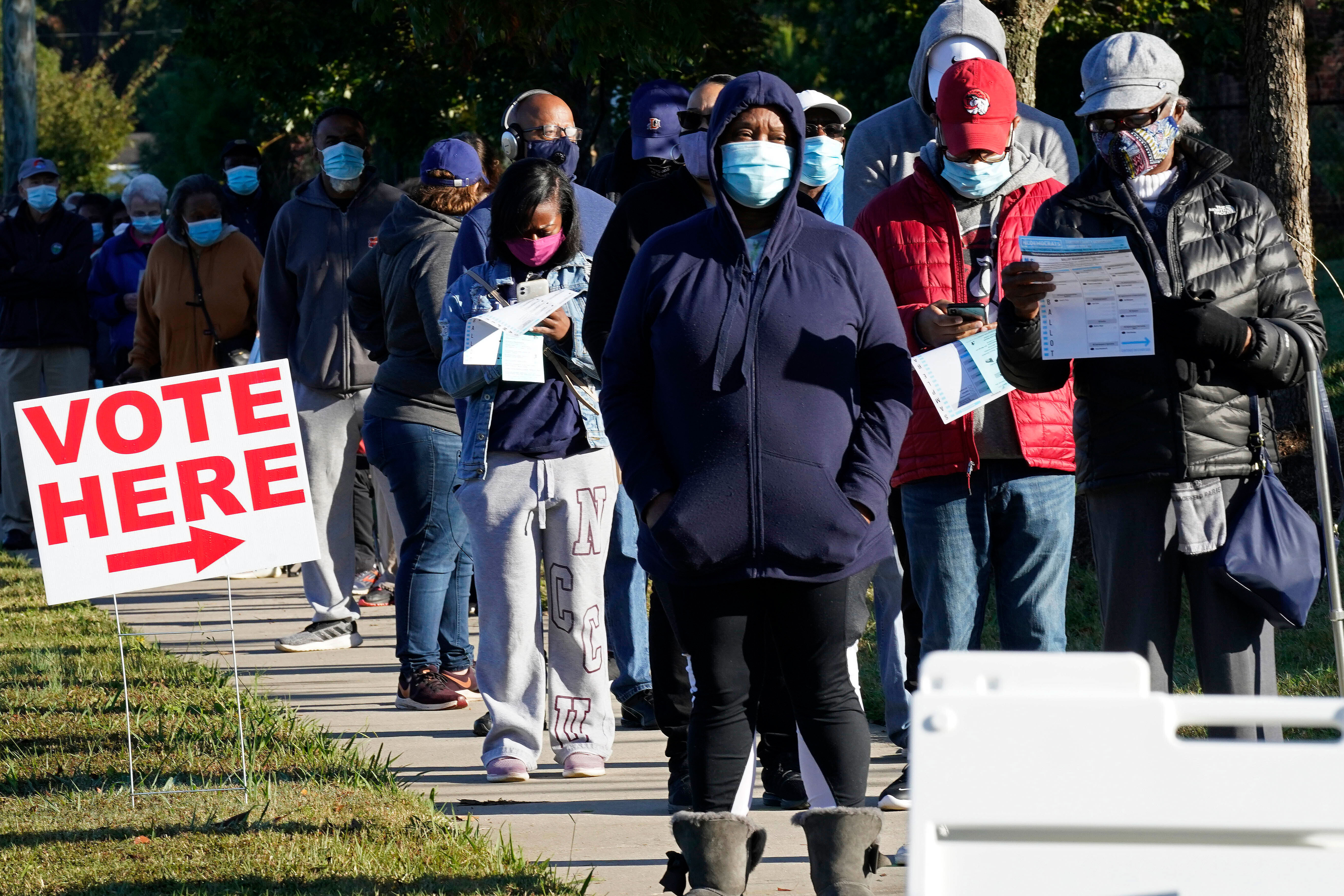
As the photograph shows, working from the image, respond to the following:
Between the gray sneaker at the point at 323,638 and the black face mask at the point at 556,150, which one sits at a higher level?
the black face mask at the point at 556,150

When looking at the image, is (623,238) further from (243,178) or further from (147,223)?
(147,223)

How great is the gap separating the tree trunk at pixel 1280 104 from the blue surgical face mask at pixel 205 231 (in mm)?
6311

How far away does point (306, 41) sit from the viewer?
18.8 m

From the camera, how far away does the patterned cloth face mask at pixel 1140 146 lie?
14.0 feet

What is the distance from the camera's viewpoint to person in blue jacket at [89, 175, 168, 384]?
13336 millimetres

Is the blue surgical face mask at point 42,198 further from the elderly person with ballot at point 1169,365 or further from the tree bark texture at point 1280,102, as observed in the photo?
the elderly person with ballot at point 1169,365

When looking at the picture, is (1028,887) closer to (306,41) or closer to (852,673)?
(852,673)

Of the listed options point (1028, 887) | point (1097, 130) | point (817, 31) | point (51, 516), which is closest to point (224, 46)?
point (51, 516)

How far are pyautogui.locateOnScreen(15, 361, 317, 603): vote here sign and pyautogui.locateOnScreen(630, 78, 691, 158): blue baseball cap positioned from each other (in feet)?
6.10

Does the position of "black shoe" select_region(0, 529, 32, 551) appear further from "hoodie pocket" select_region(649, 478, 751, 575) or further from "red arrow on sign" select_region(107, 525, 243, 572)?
"hoodie pocket" select_region(649, 478, 751, 575)

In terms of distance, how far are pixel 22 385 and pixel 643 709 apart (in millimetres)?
8171

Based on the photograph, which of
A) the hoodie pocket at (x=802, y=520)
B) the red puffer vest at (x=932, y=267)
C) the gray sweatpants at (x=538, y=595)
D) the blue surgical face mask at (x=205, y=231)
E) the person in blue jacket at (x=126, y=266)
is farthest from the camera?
the person in blue jacket at (x=126, y=266)

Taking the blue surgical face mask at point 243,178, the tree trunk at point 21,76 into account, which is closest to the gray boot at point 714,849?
the blue surgical face mask at point 243,178

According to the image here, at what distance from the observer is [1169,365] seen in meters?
4.24
